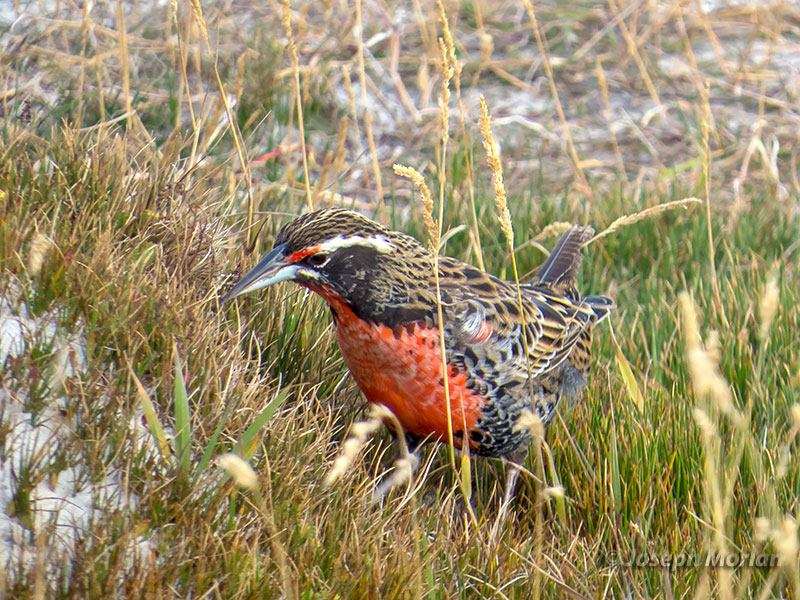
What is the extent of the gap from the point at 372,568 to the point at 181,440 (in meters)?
0.66

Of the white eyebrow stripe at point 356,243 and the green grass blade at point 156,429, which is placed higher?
the white eyebrow stripe at point 356,243

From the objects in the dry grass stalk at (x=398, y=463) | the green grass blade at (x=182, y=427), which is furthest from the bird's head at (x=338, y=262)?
the green grass blade at (x=182, y=427)

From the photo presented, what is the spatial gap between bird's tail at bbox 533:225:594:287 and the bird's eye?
1.68 metres

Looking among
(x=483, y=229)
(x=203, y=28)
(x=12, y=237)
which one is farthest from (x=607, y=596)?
(x=483, y=229)

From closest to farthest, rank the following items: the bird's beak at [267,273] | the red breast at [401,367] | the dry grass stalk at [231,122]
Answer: the bird's beak at [267,273] → the red breast at [401,367] → the dry grass stalk at [231,122]

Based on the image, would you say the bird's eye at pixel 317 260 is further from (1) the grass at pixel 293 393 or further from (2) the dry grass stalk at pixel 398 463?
(2) the dry grass stalk at pixel 398 463

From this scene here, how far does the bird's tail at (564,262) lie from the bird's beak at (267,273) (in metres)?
1.80

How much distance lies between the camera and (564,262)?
4.97 metres

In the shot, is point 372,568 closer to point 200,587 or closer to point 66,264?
point 200,587

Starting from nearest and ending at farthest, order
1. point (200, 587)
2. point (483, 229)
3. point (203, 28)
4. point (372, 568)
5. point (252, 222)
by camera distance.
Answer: point (200, 587) < point (372, 568) < point (203, 28) < point (252, 222) < point (483, 229)

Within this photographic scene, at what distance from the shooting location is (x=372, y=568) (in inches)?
110

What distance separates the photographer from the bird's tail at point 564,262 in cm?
493

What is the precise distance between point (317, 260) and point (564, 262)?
1.84m

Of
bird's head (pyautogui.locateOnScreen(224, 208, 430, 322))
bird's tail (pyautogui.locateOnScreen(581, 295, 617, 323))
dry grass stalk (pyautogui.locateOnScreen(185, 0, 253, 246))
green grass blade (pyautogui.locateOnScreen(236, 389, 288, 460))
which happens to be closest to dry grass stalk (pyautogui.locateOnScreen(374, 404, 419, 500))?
green grass blade (pyautogui.locateOnScreen(236, 389, 288, 460))
